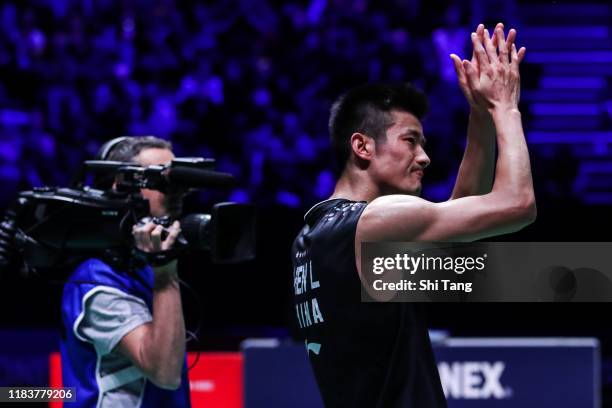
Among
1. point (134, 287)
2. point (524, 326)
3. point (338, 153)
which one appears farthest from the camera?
point (524, 326)

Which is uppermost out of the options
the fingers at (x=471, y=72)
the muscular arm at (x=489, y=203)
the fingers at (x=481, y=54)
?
the fingers at (x=481, y=54)

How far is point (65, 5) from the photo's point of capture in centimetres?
640

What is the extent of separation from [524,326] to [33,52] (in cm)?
319

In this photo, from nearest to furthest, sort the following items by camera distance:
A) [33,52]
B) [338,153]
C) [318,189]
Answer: [338,153] < [318,189] < [33,52]

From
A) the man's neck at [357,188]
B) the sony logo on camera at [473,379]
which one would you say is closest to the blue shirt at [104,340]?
the man's neck at [357,188]

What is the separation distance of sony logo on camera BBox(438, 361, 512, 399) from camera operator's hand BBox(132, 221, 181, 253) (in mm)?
1980

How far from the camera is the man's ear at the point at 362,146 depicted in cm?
229

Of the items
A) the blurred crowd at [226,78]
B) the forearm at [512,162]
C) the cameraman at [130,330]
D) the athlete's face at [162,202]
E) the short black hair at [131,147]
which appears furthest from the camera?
the blurred crowd at [226,78]

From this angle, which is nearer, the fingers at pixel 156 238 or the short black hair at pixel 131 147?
the fingers at pixel 156 238

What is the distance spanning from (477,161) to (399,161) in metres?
0.23

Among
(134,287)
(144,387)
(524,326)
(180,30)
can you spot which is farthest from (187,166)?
(180,30)

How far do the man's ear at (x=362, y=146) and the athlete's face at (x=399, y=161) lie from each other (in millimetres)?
11

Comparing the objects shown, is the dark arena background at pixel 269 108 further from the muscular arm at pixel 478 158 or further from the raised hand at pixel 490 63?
the raised hand at pixel 490 63

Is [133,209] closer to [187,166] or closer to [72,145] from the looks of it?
[187,166]
